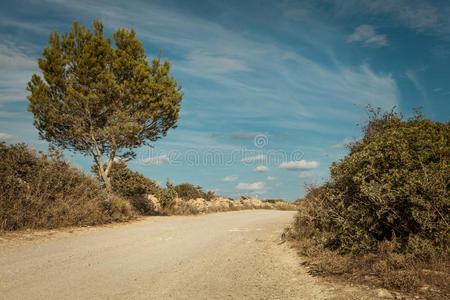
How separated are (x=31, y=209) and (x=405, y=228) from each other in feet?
33.1

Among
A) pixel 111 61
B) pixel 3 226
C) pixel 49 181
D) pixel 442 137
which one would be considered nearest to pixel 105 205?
pixel 49 181

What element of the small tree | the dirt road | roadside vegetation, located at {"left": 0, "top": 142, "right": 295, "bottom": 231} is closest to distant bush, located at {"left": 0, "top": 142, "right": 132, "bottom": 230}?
roadside vegetation, located at {"left": 0, "top": 142, "right": 295, "bottom": 231}

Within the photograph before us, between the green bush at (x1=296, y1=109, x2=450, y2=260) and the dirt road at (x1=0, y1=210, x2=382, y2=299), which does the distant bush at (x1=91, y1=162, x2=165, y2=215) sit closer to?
the dirt road at (x1=0, y1=210, x2=382, y2=299)

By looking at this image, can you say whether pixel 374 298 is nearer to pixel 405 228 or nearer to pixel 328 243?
pixel 405 228

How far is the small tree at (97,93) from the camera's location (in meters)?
16.6

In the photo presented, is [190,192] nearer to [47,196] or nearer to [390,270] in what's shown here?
[47,196]

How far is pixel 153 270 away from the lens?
5.40 metres

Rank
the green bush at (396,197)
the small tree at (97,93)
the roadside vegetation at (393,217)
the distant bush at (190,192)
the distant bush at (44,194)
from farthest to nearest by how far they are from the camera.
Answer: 1. the distant bush at (190,192)
2. the small tree at (97,93)
3. the distant bush at (44,194)
4. the green bush at (396,197)
5. the roadside vegetation at (393,217)

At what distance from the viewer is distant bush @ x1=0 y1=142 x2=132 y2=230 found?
8.97m

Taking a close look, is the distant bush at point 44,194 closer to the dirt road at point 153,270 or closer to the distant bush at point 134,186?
the dirt road at point 153,270

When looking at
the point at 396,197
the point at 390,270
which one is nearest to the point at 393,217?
the point at 396,197

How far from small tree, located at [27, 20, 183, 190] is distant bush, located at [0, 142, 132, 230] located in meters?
5.09

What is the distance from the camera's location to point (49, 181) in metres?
10.4

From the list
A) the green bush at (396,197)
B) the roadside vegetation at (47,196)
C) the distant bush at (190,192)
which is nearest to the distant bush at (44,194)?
the roadside vegetation at (47,196)
